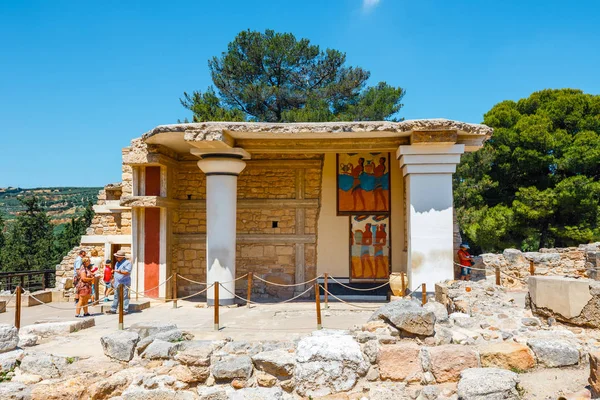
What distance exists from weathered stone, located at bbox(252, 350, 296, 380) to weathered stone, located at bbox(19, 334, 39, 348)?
9.67 ft

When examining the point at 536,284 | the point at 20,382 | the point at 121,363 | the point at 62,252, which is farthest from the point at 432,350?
the point at 62,252

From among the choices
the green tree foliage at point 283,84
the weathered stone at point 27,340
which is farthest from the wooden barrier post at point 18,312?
the green tree foliage at point 283,84

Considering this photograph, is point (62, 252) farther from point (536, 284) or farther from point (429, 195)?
point (536, 284)

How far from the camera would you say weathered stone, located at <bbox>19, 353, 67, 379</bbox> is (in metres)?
5.08

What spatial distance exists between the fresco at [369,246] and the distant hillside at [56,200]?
4378 centimetres

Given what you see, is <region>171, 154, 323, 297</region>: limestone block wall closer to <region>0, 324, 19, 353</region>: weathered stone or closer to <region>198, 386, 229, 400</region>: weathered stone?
<region>0, 324, 19, 353</region>: weathered stone

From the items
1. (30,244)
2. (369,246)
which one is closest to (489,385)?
(369,246)

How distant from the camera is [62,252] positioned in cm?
2602

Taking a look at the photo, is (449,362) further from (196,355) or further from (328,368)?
(196,355)

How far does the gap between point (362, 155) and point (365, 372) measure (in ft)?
24.9

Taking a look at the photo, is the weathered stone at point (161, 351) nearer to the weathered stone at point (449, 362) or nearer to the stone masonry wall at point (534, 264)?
the weathered stone at point (449, 362)

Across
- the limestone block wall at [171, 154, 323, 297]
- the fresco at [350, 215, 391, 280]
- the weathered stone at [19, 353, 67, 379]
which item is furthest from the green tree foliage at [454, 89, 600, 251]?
the weathered stone at [19, 353, 67, 379]

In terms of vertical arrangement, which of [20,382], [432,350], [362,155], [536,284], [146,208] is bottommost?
[20,382]

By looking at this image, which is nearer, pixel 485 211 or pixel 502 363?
pixel 502 363
